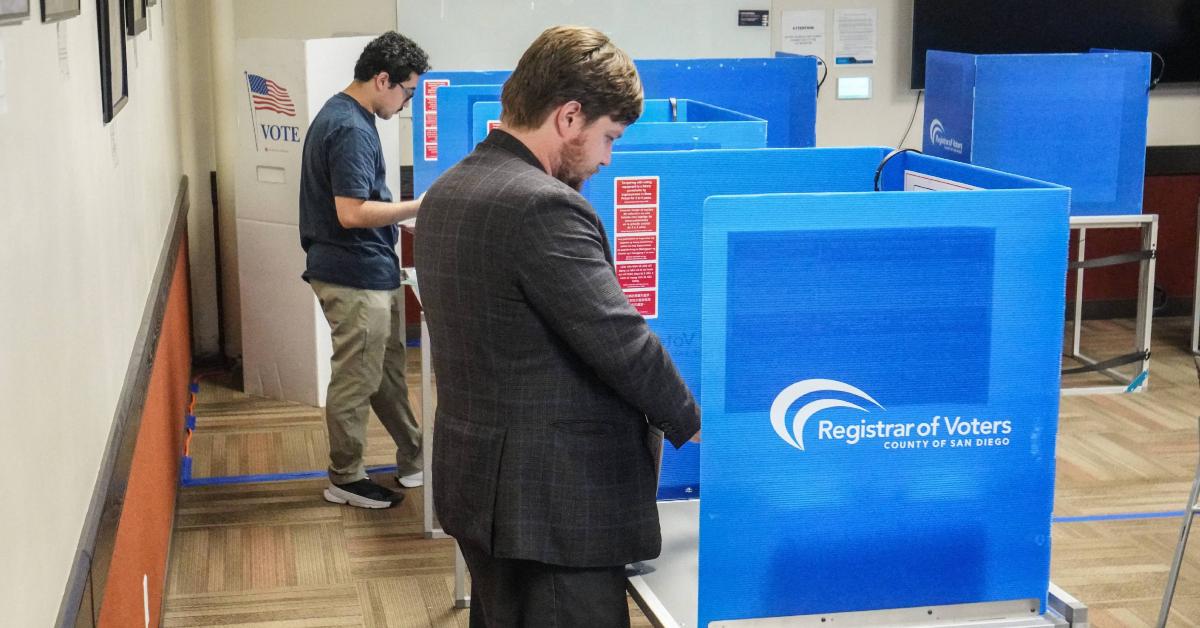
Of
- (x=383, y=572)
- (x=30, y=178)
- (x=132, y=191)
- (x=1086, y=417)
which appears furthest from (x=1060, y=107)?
(x=30, y=178)

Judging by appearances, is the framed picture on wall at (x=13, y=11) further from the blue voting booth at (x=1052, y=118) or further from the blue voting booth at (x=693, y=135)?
the blue voting booth at (x=1052, y=118)

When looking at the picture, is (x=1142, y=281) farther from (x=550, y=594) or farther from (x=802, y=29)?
(x=550, y=594)

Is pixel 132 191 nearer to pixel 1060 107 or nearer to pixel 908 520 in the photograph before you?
pixel 908 520

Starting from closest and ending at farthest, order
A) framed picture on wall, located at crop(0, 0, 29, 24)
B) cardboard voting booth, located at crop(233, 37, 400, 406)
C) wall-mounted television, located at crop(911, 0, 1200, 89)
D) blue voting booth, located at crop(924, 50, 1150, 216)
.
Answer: framed picture on wall, located at crop(0, 0, 29, 24), blue voting booth, located at crop(924, 50, 1150, 216), cardboard voting booth, located at crop(233, 37, 400, 406), wall-mounted television, located at crop(911, 0, 1200, 89)

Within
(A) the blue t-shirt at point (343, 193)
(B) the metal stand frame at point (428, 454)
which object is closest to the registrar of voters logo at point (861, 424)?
(B) the metal stand frame at point (428, 454)

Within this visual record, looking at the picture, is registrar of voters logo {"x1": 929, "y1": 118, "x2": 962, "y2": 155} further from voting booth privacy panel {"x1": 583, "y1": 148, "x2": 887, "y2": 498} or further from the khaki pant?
voting booth privacy panel {"x1": 583, "y1": 148, "x2": 887, "y2": 498}

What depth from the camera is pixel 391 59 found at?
3.85 m

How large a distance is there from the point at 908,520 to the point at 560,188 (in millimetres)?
593

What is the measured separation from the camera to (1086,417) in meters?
5.27

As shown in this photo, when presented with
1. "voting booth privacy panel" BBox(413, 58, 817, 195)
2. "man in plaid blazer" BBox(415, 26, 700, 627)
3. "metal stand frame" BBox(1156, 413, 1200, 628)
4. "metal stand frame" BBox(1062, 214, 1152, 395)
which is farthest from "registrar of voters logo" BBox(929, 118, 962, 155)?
"man in plaid blazer" BBox(415, 26, 700, 627)

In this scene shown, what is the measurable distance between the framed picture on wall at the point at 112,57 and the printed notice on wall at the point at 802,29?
13.7 feet

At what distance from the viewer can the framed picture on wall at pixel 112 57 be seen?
2.47 meters

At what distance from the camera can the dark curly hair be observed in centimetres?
384

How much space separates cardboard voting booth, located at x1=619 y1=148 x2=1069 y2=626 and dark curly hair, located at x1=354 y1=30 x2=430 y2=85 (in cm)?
250
